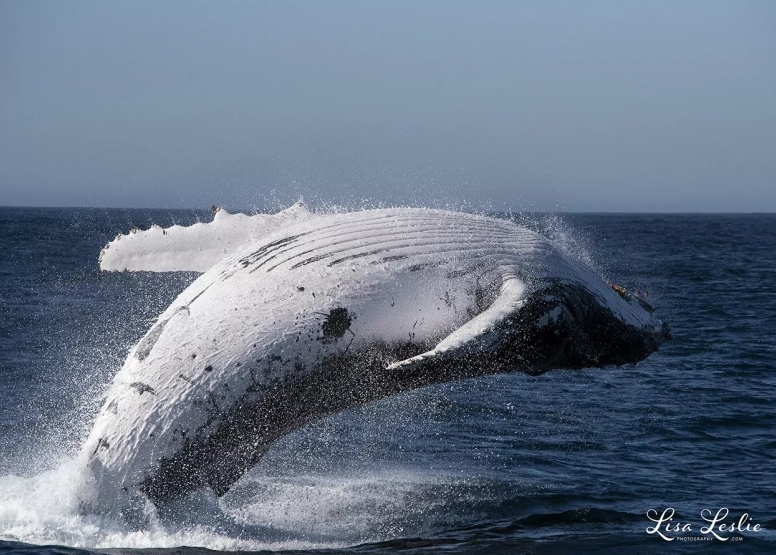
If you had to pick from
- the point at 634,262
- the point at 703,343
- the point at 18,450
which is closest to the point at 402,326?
the point at 18,450

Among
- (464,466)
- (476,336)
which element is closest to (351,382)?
(476,336)

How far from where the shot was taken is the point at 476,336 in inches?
292

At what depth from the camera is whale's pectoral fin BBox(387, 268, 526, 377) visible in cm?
715

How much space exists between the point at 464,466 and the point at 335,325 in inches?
167

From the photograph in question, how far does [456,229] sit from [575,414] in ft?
23.1

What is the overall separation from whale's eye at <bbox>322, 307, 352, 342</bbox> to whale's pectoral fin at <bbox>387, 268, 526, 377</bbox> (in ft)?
2.65

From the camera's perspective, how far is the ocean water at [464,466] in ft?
29.2

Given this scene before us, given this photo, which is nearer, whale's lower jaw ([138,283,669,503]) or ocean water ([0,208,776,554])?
whale's lower jaw ([138,283,669,503])

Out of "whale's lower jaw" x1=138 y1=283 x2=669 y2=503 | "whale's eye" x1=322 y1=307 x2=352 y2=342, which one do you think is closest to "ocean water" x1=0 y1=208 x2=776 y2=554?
"whale's lower jaw" x1=138 y1=283 x2=669 y2=503

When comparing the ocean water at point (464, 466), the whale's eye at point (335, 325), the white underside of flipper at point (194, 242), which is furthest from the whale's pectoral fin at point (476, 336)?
the white underside of flipper at point (194, 242)

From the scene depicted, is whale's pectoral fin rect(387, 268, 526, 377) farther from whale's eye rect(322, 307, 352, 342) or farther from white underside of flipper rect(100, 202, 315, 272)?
white underside of flipper rect(100, 202, 315, 272)

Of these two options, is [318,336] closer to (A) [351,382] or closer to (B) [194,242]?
(A) [351,382]

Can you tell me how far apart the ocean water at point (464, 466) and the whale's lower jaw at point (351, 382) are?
1.47 feet

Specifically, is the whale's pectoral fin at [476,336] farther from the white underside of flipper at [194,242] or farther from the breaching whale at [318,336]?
the white underside of flipper at [194,242]
